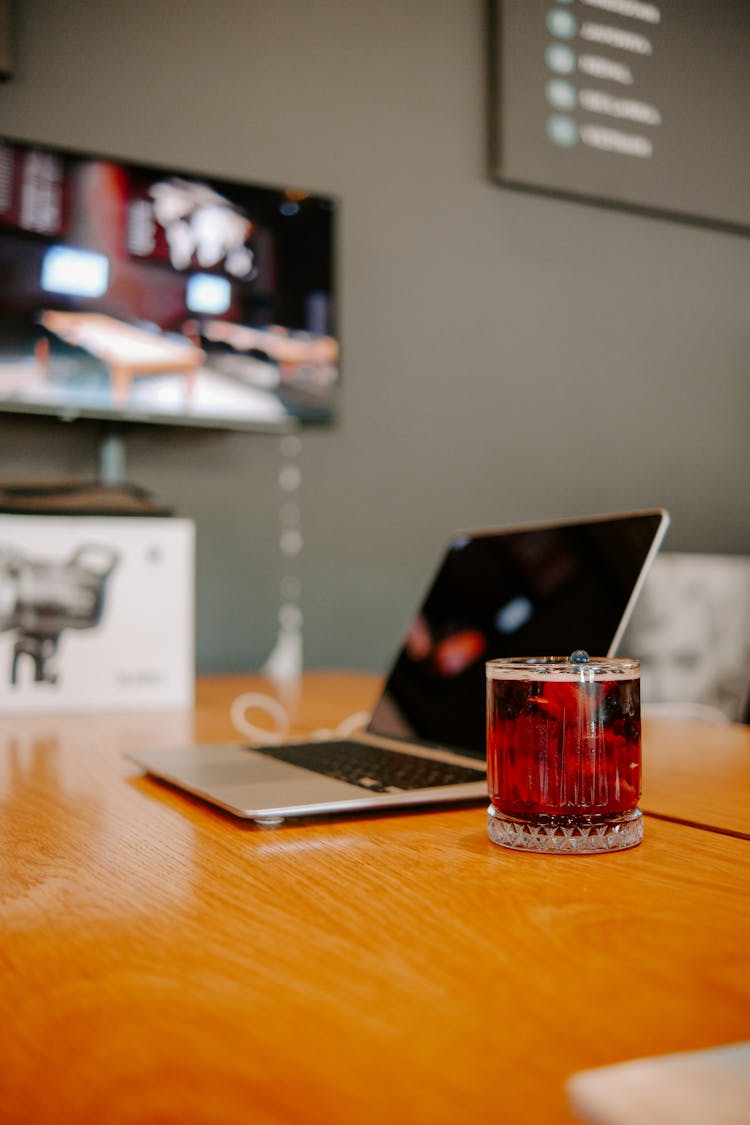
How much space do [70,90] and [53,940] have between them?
5.83ft

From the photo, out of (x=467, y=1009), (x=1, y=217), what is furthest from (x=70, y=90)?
(x=467, y=1009)

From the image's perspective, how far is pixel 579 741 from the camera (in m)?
0.59

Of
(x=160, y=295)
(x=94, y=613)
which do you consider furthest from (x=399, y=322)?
(x=94, y=613)

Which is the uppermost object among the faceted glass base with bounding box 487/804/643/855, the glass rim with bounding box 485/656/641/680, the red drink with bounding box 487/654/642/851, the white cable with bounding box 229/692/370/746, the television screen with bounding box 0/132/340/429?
the television screen with bounding box 0/132/340/429

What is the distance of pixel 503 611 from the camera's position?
961 millimetres

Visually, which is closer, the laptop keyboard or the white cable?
the laptop keyboard

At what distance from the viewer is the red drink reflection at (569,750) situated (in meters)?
0.59

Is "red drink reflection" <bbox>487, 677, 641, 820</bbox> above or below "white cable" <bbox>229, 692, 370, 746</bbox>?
above

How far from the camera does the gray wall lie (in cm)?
190

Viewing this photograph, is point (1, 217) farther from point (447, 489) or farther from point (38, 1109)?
point (38, 1109)

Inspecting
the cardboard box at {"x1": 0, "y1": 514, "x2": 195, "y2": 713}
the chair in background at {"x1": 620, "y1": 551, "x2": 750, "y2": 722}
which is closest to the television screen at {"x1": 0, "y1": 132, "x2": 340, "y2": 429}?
the cardboard box at {"x1": 0, "y1": 514, "x2": 195, "y2": 713}

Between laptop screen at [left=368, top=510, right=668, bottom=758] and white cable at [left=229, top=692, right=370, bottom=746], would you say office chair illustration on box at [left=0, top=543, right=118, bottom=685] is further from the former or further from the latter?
laptop screen at [left=368, top=510, right=668, bottom=758]

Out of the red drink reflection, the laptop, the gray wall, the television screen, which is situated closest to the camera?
the red drink reflection

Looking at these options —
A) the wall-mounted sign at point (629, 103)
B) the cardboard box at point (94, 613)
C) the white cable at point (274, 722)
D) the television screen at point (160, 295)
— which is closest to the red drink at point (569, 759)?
the white cable at point (274, 722)
